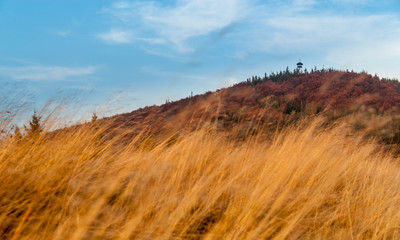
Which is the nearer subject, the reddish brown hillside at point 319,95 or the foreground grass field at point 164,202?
the foreground grass field at point 164,202

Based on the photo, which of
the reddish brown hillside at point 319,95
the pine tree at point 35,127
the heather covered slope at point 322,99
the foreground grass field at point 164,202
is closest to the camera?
the foreground grass field at point 164,202

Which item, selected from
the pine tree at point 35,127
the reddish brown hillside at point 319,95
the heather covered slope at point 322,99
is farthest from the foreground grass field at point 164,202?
the reddish brown hillside at point 319,95

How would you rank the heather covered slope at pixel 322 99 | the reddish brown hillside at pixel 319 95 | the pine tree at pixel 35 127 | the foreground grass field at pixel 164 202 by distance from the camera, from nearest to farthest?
1. the foreground grass field at pixel 164 202
2. the pine tree at pixel 35 127
3. the heather covered slope at pixel 322 99
4. the reddish brown hillside at pixel 319 95

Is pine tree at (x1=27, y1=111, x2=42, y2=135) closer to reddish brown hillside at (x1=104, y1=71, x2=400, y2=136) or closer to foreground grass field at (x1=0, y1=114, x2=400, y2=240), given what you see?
foreground grass field at (x1=0, y1=114, x2=400, y2=240)

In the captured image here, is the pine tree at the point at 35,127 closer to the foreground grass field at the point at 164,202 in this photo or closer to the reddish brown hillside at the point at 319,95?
the foreground grass field at the point at 164,202

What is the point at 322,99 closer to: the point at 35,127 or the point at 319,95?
the point at 319,95

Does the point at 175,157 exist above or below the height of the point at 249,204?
above

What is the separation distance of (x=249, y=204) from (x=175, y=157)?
1.54 meters

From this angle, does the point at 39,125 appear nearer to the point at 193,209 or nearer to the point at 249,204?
the point at 193,209

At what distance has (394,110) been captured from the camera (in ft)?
50.6

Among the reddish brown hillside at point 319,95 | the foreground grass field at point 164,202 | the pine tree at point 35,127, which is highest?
the reddish brown hillside at point 319,95

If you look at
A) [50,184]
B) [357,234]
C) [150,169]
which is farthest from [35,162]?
[357,234]

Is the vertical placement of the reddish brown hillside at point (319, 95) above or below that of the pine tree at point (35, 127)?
above

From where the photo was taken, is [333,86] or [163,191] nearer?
[163,191]
